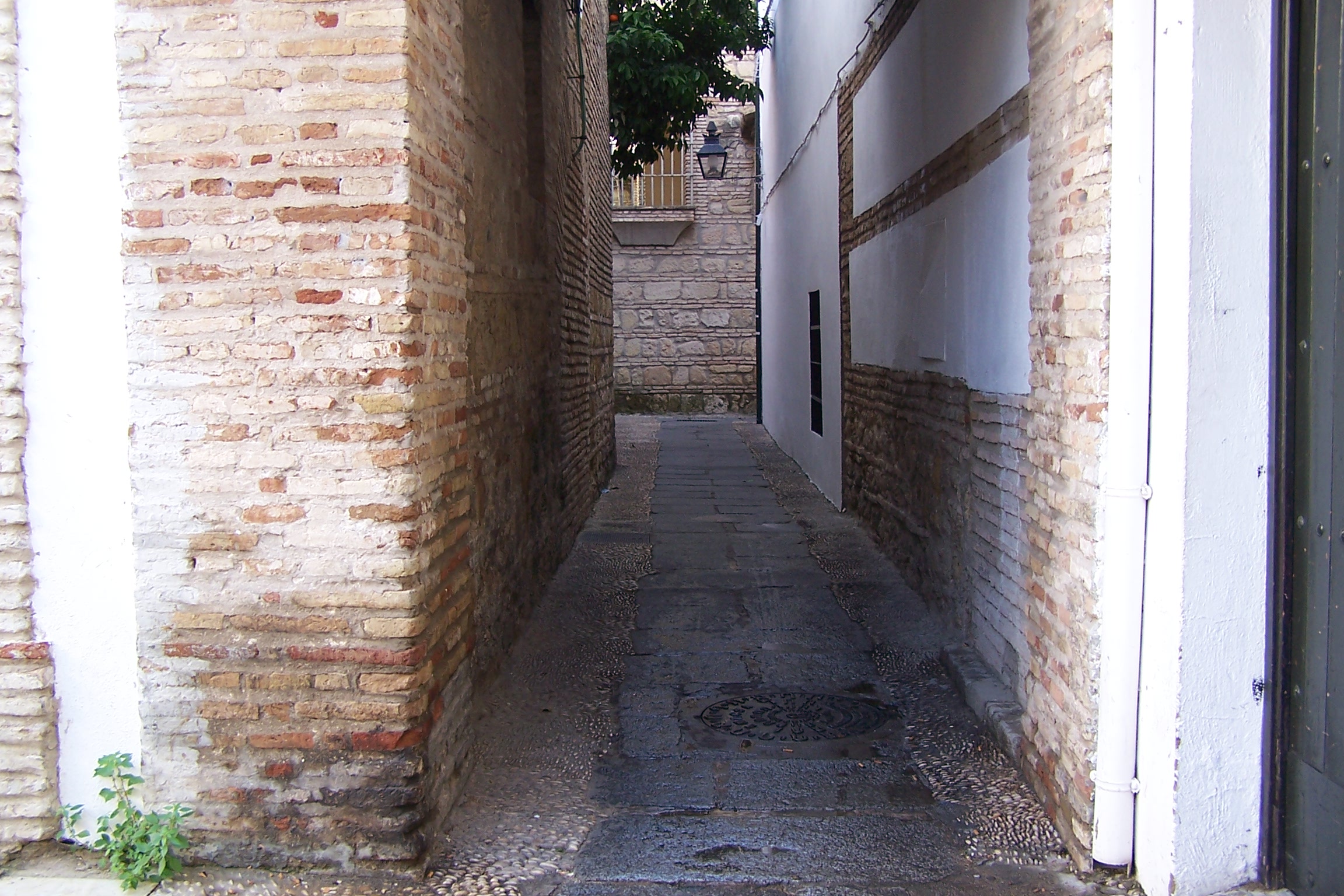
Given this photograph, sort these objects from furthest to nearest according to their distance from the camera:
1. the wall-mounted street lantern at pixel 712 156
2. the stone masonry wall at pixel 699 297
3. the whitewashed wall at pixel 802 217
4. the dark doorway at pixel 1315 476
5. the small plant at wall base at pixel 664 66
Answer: the stone masonry wall at pixel 699 297 < the wall-mounted street lantern at pixel 712 156 < the small plant at wall base at pixel 664 66 < the whitewashed wall at pixel 802 217 < the dark doorway at pixel 1315 476

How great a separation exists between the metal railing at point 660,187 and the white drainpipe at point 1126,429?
597 inches

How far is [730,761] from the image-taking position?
352 cm

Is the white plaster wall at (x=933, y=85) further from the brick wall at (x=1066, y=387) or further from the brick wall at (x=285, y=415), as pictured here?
the brick wall at (x=285, y=415)

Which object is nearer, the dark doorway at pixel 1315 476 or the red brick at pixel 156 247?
the dark doorway at pixel 1315 476

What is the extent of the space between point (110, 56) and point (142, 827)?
1975 millimetres

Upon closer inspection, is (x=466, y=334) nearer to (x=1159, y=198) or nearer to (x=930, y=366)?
(x=1159, y=198)

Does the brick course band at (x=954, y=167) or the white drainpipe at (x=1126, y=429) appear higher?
the brick course band at (x=954, y=167)

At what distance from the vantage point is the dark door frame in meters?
2.42

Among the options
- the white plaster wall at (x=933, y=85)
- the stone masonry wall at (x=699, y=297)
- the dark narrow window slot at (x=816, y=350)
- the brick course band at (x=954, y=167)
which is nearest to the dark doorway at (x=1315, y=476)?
the brick course band at (x=954, y=167)

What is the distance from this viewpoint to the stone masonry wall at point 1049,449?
9.07 ft

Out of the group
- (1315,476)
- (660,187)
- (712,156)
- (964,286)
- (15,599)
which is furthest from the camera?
(660,187)

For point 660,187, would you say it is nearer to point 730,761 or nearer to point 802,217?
point 802,217

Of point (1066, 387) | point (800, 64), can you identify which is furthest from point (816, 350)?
point (1066, 387)

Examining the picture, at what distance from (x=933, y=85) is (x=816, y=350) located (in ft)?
17.4
